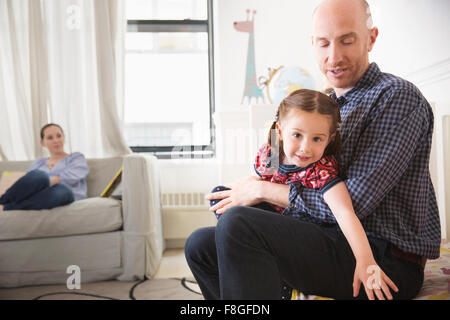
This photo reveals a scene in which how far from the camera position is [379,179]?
0.68 metres

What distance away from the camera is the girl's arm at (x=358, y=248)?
613 mm

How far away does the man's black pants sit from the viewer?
665 mm

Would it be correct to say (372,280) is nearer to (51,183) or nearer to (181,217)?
(51,183)

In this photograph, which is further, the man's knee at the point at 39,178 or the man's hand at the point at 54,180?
the man's hand at the point at 54,180

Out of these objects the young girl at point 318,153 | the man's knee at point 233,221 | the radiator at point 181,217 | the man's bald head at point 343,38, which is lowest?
the radiator at point 181,217

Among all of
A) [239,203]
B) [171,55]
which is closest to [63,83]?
[171,55]

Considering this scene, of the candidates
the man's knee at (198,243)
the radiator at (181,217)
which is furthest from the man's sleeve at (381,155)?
the radiator at (181,217)

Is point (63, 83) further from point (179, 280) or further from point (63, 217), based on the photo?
point (179, 280)

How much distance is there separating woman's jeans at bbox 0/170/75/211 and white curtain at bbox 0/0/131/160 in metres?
0.77

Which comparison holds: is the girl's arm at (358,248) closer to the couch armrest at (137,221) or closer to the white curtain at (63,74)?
the couch armrest at (137,221)

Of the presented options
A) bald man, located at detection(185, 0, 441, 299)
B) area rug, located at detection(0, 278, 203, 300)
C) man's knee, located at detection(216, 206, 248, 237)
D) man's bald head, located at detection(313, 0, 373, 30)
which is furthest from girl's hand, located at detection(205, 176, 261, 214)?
area rug, located at detection(0, 278, 203, 300)

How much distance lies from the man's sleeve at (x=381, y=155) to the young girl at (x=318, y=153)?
0.03 metres

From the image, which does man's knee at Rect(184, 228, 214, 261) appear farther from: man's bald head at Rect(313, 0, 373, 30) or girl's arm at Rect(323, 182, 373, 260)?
man's bald head at Rect(313, 0, 373, 30)
